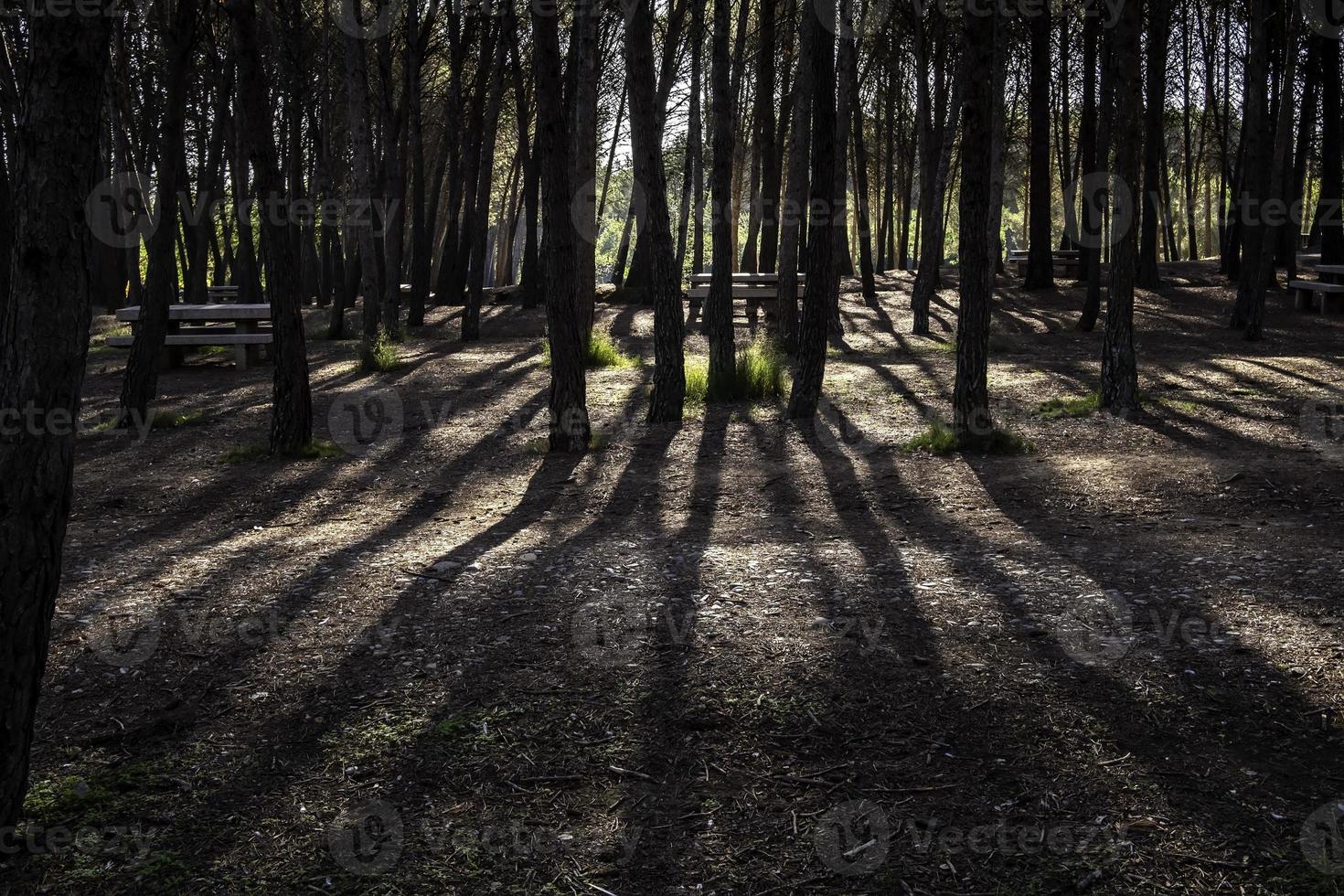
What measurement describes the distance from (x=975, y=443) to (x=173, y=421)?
7903 mm

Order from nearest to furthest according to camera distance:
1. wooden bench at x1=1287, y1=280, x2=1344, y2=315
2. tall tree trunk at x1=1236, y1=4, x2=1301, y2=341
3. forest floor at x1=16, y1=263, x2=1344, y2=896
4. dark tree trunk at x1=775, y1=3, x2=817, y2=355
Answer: forest floor at x1=16, y1=263, x2=1344, y2=896 → tall tree trunk at x1=1236, y1=4, x2=1301, y2=341 → dark tree trunk at x1=775, y1=3, x2=817, y2=355 → wooden bench at x1=1287, y1=280, x2=1344, y2=315

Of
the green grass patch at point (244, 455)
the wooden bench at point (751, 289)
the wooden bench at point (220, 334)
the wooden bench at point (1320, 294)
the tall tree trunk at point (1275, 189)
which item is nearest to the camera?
the green grass patch at point (244, 455)

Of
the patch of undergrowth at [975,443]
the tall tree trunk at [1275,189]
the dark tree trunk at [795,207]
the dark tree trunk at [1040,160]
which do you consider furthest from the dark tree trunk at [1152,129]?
the patch of undergrowth at [975,443]

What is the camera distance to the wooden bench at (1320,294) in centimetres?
1784

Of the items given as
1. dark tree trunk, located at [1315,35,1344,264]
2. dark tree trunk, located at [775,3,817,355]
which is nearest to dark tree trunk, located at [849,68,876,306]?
dark tree trunk, located at [775,3,817,355]

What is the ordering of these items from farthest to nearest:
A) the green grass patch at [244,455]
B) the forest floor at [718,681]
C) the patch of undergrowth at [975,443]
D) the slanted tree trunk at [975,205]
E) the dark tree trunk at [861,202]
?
the dark tree trunk at [861,202] < the green grass patch at [244,455] < the patch of undergrowth at [975,443] < the slanted tree trunk at [975,205] < the forest floor at [718,681]

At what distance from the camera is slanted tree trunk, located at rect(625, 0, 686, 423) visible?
1017 cm

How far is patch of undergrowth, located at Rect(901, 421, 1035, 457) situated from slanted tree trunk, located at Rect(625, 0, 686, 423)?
2.71m

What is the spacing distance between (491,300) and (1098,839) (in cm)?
2513

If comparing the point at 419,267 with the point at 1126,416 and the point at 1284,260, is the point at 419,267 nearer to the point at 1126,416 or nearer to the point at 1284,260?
the point at 1126,416

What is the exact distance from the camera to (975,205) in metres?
8.38

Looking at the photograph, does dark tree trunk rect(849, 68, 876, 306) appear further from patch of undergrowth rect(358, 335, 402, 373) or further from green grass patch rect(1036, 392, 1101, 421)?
green grass patch rect(1036, 392, 1101, 421)

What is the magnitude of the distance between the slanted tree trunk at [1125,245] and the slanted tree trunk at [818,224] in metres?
2.44

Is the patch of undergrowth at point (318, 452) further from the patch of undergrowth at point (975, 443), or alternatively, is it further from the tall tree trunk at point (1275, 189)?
the tall tree trunk at point (1275, 189)
